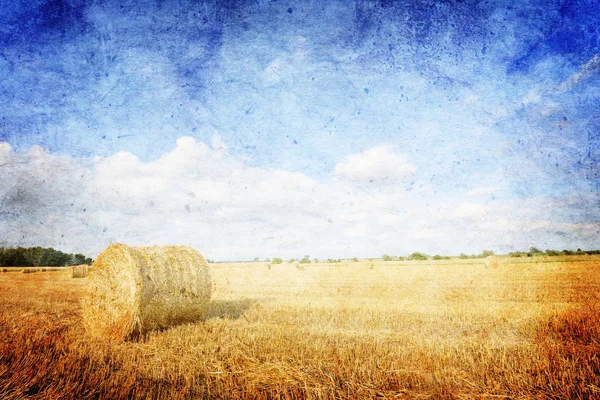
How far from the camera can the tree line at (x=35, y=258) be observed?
1811 inches

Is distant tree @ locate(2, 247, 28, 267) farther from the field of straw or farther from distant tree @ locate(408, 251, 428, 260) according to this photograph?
distant tree @ locate(408, 251, 428, 260)

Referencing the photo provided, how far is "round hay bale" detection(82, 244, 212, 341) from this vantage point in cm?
754

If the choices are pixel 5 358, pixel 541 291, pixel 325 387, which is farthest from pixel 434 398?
pixel 541 291

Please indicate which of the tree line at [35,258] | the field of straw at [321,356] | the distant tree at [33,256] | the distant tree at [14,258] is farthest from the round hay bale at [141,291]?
the distant tree at [33,256]

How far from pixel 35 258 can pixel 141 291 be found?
52278 millimetres

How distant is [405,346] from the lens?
5953 mm

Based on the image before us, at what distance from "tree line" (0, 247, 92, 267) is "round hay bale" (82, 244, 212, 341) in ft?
134

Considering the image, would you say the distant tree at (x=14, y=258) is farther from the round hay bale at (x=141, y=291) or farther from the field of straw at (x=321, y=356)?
the round hay bale at (x=141, y=291)

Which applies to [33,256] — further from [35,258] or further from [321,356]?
[321,356]

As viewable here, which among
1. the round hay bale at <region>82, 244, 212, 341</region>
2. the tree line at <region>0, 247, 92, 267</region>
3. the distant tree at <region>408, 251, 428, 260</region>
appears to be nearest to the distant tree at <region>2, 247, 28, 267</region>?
the tree line at <region>0, 247, 92, 267</region>

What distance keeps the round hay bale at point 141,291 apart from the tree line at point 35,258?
40.7m

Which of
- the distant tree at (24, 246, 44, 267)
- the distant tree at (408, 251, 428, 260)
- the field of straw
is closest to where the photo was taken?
the field of straw

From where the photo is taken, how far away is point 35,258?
161 ft

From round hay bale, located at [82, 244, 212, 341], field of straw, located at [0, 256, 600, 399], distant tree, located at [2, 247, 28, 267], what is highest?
distant tree, located at [2, 247, 28, 267]
